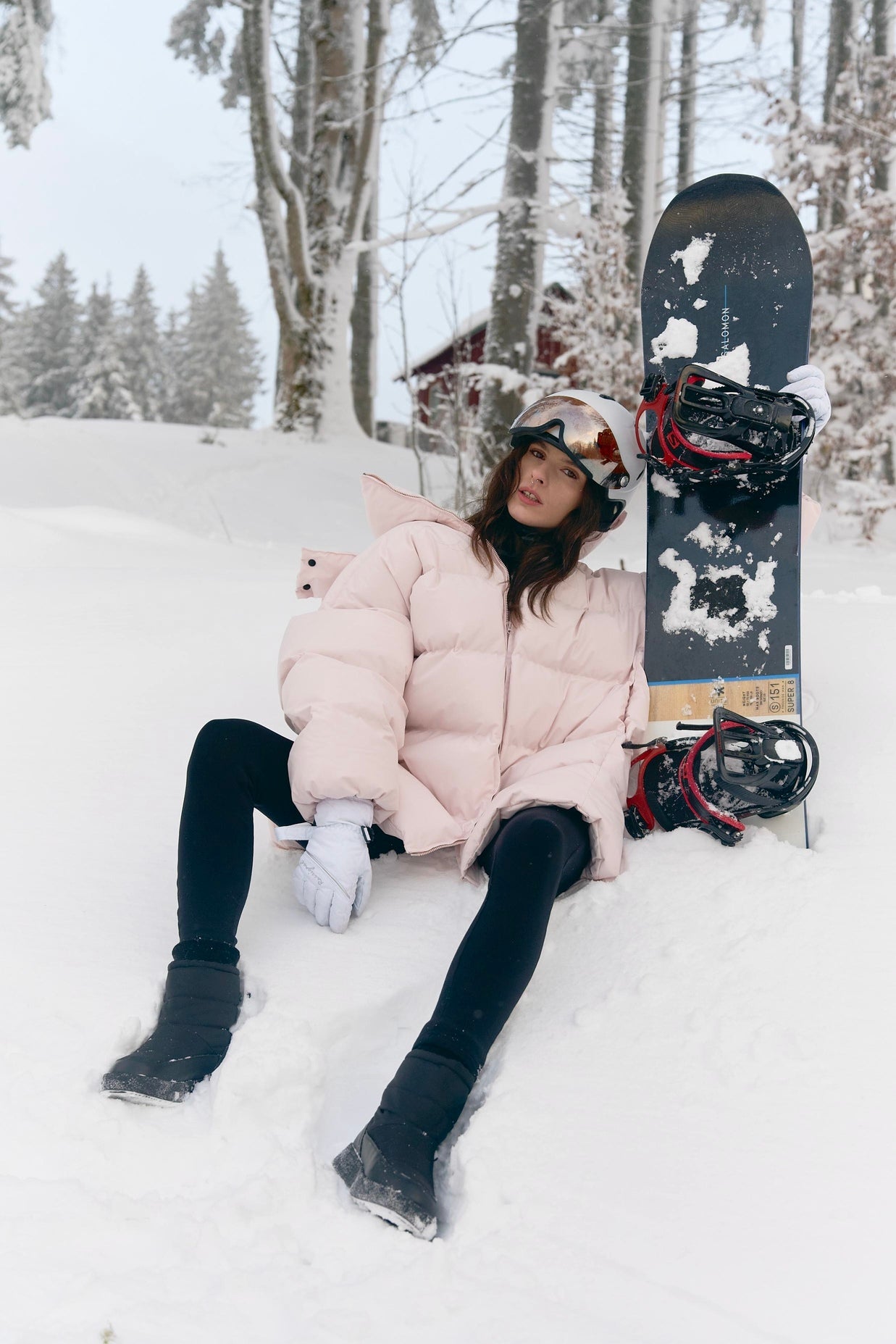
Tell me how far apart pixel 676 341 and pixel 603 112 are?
12224mm

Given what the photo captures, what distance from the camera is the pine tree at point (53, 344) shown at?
29984 millimetres

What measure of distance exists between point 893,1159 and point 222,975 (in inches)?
40.1

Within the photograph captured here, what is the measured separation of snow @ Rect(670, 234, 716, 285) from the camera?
8.35 ft

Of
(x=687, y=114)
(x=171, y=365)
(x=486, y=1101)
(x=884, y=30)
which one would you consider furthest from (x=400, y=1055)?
(x=171, y=365)

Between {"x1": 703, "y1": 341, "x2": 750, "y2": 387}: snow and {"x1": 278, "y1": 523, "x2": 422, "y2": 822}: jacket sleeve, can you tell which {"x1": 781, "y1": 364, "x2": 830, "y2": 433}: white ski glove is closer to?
{"x1": 703, "y1": 341, "x2": 750, "y2": 387}: snow

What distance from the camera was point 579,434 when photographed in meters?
2.17

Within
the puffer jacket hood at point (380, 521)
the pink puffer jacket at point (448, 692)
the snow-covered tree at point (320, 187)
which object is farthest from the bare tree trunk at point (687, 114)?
the pink puffer jacket at point (448, 692)

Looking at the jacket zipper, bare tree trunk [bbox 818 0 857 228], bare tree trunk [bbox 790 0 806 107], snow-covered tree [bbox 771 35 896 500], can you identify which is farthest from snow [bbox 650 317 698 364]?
bare tree trunk [bbox 790 0 806 107]

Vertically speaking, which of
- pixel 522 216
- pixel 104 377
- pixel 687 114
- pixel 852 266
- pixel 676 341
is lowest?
pixel 676 341

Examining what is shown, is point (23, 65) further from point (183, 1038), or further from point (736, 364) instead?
point (183, 1038)

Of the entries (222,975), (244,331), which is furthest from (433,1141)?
(244,331)

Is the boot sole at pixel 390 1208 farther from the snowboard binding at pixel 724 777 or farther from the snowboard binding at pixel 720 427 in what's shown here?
the snowboard binding at pixel 720 427

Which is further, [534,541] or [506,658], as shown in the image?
[534,541]

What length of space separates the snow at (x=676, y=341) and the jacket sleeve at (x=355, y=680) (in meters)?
0.88
